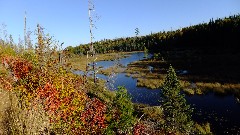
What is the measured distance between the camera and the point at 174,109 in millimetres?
42781

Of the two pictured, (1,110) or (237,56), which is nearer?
(1,110)

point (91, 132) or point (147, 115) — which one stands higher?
point (91, 132)

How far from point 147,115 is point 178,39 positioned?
13734 centimetres

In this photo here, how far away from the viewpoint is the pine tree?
41.1 m

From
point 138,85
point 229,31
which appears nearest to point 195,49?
point 229,31

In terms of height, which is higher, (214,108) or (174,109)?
(174,109)

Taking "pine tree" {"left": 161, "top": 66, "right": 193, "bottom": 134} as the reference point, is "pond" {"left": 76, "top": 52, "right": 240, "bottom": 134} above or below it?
below

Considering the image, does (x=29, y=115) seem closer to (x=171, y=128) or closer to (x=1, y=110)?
(x=1, y=110)

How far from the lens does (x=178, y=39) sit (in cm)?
17725

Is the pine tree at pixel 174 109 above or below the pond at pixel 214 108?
above

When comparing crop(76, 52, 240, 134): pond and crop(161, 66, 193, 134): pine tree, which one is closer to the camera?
crop(161, 66, 193, 134): pine tree

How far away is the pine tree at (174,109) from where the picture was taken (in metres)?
41.1

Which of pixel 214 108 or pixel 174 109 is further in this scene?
pixel 214 108

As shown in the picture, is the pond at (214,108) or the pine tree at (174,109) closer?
the pine tree at (174,109)
